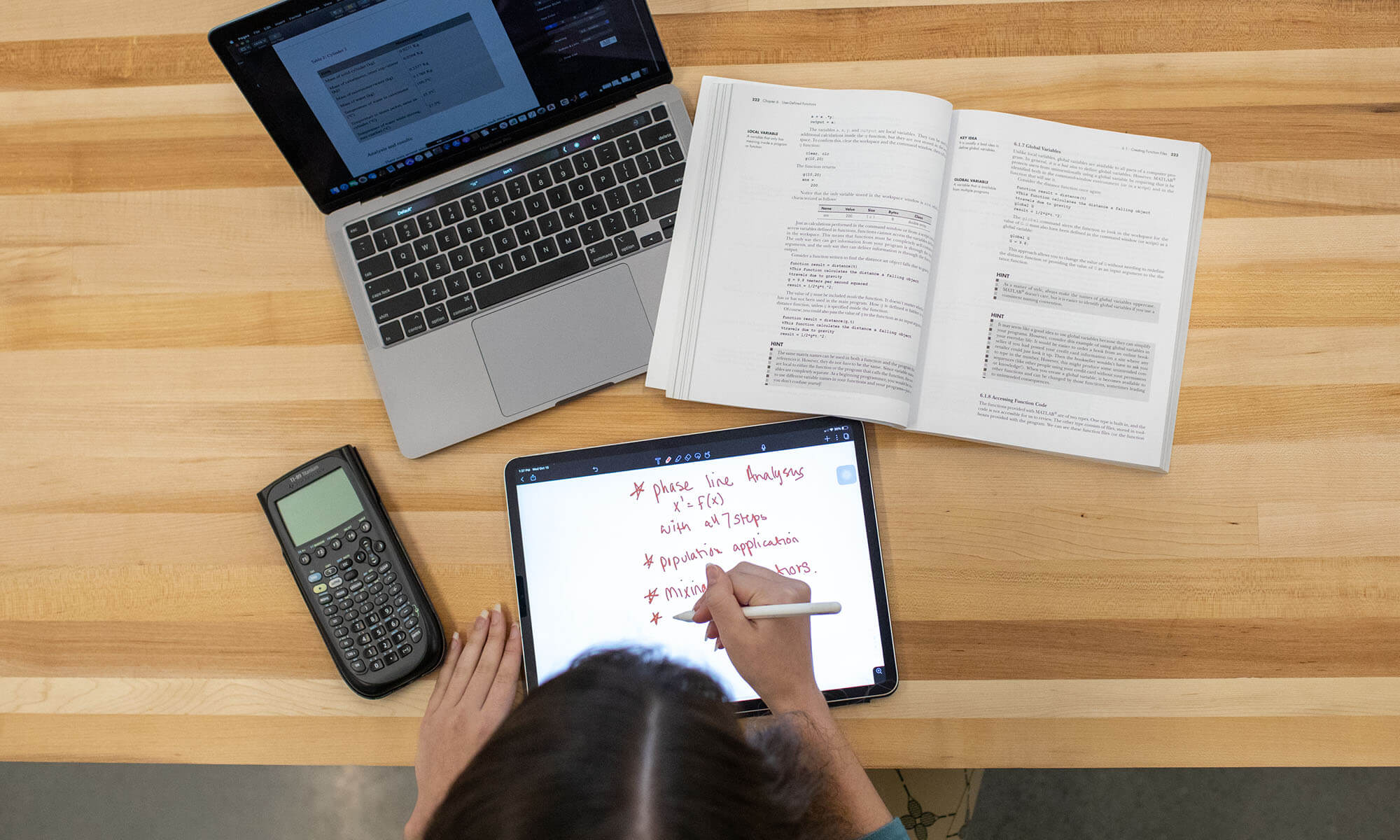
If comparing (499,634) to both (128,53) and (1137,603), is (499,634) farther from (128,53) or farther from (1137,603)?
(128,53)

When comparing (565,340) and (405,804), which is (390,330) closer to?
(565,340)

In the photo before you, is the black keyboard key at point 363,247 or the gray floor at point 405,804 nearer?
the black keyboard key at point 363,247

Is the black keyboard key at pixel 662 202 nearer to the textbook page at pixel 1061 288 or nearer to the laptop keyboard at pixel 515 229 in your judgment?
the laptop keyboard at pixel 515 229

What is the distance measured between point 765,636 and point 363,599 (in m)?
0.33

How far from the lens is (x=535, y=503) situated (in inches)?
26.1

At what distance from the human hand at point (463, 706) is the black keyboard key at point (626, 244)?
329mm

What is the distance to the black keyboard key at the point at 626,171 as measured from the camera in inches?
26.9

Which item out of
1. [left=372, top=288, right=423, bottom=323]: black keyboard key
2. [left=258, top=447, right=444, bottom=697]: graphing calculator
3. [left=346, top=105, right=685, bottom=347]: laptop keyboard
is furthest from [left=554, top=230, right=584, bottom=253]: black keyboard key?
[left=258, top=447, right=444, bottom=697]: graphing calculator

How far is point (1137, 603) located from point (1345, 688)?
0.17m

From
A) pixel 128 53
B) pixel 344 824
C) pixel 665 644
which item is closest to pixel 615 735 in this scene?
pixel 665 644

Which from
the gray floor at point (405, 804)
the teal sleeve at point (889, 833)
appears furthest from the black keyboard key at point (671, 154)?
the gray floor at point (405, 804)

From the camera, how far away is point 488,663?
649 millimetres

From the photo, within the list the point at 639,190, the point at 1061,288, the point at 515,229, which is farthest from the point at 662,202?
the point at 1061,288

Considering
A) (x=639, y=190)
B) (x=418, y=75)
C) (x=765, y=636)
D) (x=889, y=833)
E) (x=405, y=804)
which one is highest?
(x=418, y=75)
